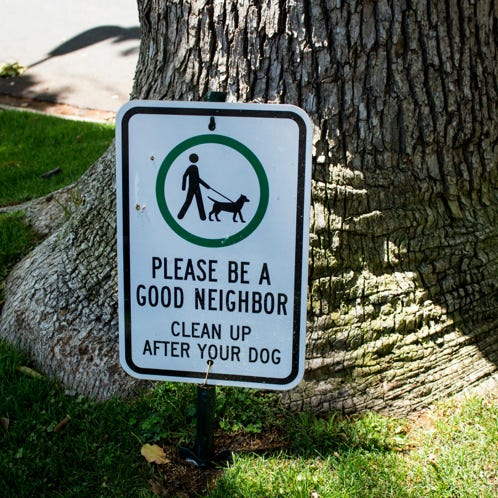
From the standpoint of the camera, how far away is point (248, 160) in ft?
6.70

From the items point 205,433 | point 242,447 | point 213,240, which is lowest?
point 242,447

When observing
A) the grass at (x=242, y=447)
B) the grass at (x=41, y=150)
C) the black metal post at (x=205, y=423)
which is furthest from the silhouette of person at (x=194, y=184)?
the grass at (x=41, y=150)

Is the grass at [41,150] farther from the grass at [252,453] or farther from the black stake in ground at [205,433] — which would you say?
the black stake in ground at [205,433]

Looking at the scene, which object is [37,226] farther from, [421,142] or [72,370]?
[421,142]

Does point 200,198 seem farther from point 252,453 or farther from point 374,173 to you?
point 252,453

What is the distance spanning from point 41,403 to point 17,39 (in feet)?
33.4

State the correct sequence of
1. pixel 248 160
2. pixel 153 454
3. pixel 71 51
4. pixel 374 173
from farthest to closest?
pixel 71 51, pixel 374 173, pixel 153 454, pixel 248 160

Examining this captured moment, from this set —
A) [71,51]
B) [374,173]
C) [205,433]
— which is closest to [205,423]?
[205,433]

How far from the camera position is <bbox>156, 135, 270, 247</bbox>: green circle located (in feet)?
6.69

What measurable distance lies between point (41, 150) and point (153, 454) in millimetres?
4500

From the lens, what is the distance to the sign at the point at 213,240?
2.03 metres

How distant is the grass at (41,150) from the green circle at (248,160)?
3329 mm

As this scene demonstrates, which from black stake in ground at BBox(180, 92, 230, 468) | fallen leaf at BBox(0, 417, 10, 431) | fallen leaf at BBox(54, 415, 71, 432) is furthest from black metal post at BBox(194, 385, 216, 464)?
fallen leaf at BBox(0, 417, 10, 431)

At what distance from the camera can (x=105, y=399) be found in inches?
115
